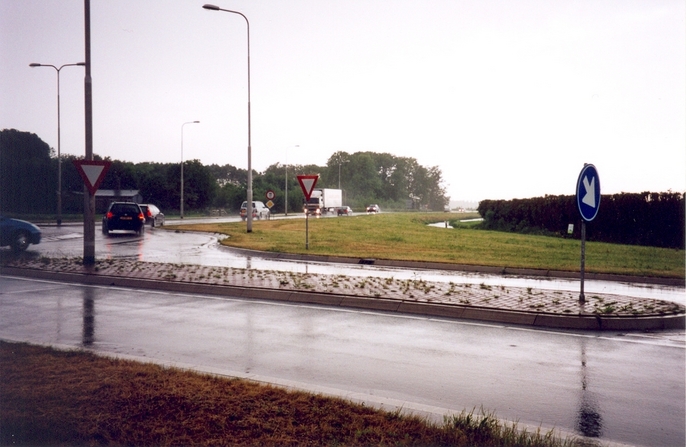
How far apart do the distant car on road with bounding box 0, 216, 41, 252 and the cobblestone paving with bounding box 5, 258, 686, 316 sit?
534cm

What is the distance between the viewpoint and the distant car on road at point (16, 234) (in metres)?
20.6

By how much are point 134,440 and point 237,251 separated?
1826 centimetres

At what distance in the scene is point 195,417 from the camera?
4648mm

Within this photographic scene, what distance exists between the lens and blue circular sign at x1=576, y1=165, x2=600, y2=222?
10555 mm

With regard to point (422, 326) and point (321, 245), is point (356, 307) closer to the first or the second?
point (422, 326)

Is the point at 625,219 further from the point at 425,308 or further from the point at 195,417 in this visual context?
the point at 195,417

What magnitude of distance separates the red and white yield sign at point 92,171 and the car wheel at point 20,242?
26.8 feet

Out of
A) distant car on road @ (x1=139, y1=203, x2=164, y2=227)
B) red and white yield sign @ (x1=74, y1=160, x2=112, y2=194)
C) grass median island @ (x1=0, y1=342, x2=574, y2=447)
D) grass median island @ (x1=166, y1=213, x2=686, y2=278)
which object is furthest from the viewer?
distant car on road @ (x1=139, y1=203, x2=164, y2=227)

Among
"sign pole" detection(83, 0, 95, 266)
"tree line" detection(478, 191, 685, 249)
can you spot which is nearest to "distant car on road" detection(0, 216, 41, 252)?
"sign pole" detection(83, 0, 95, 266)

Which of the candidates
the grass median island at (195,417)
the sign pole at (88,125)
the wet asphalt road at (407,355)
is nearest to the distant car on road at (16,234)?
the sign pole at (88,125)

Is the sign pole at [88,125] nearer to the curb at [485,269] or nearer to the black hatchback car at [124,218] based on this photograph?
the curb at [485,269]

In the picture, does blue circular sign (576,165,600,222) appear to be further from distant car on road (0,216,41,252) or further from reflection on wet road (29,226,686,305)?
distant car on road (0,216,41,252)

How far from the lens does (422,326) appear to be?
906 centimetres

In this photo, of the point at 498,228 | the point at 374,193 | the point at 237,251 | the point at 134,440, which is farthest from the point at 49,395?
the point at 374,193
